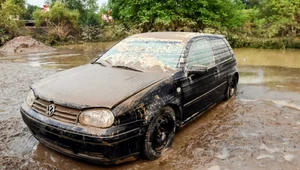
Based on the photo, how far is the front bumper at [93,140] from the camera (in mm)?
2598

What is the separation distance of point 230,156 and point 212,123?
1.16 meters

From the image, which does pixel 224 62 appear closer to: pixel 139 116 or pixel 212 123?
pixel 212 123

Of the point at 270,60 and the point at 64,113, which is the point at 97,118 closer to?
the point at 64,113

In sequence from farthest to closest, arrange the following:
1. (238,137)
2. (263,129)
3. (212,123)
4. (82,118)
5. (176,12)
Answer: (176,12)
(212,123)
(263,129)
(238,137)
(82,118)

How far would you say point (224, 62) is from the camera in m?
4.98

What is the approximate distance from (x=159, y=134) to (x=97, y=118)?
0.94 m

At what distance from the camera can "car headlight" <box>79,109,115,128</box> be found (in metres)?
2.63

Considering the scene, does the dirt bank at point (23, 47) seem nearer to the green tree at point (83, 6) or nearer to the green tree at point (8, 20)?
the green tree at point (8, 20)

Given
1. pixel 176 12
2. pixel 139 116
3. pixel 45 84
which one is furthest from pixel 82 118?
pixel 176 12

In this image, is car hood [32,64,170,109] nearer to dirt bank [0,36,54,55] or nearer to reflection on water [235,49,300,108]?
reflection on water [235,49,300,108]

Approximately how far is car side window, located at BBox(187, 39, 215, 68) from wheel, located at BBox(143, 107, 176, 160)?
0.91m

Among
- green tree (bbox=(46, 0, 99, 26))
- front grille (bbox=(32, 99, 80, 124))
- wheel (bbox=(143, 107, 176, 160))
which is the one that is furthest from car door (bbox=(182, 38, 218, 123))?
green tree (bbox=(46, 0, 99, 26))

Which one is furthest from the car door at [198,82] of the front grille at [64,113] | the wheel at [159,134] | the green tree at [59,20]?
the green tree at [59,20]

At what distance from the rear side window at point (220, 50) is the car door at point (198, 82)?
19 centimetres
